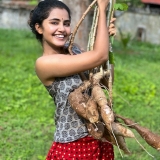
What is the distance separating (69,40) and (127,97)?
384 cm

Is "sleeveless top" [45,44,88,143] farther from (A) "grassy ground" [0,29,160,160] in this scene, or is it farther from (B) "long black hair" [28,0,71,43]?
(A) "grassy ground" [0,29,160,160]

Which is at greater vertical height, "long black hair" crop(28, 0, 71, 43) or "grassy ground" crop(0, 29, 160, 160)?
"long black hair" crop(28, 0, 71, 43)

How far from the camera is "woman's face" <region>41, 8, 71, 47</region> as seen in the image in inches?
87.6

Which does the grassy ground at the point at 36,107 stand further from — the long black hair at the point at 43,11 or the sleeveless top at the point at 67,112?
the long black hair at the point at 43,11

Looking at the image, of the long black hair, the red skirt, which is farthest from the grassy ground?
the long black hair

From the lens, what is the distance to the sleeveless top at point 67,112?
7.29ft

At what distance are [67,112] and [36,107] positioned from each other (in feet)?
10.4

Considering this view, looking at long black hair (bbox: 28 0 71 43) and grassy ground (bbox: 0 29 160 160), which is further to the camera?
grassy ground (bbox: 0 29 160 160)

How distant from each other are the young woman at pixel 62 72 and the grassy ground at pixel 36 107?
481mm

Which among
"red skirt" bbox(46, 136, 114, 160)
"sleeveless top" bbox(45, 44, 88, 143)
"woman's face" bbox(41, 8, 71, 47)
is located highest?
"woman's face" bbox(41, 8, 71, 47)

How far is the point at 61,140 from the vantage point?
228 cm

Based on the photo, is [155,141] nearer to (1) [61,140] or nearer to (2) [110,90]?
(2) [110,90]

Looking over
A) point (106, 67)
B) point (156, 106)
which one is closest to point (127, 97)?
point (156, 106)

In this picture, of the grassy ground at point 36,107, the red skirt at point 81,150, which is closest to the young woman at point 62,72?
the red skirt at point 81,150
